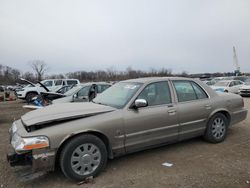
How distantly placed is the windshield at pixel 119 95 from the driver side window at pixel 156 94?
19cm

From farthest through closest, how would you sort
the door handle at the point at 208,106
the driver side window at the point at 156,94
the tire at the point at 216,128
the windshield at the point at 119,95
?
1. the tire at the point at 216,128
2. the door handle at the point at 208,106
3. the driver side window at the point at 156,94
4. the windshield at the point at 119,95

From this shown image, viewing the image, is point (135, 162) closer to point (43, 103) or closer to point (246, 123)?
point (246, 123)

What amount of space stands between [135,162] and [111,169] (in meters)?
0.51

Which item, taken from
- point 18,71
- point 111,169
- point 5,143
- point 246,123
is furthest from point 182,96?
point 18,71

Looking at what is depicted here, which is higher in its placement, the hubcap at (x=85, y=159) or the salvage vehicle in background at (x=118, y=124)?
the salvage vehicle in background at (x=118, y=124)

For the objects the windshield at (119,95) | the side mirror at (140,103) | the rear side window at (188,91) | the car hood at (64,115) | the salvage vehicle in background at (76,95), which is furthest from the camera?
the salvage vehicle in background at (76,95)

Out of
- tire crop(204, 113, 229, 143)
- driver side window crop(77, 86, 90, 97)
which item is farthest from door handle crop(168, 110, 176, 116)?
driver side window crop(77, 86, 90, 97)

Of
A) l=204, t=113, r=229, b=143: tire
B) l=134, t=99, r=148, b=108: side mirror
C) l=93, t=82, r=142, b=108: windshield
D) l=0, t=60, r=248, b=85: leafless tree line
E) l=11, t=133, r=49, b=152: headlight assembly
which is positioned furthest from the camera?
l=0, t=60, r=248, b=85: leafless tree line

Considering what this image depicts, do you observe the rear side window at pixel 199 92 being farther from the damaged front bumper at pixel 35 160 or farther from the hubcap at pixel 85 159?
the damaged front bumper at pixel 35 160

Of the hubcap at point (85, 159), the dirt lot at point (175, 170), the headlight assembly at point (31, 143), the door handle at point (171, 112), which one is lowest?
the dirt lot at point (175, 170)

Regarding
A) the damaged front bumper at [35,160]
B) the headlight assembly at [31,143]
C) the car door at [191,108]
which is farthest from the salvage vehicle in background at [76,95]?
the headlight assembly at [31,143]

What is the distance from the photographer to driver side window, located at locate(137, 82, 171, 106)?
12.8 ft

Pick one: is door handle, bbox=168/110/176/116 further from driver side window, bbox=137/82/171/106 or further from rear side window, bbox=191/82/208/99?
rear side window, bbox=191/82/208/99

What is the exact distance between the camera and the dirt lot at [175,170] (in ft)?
10.0
